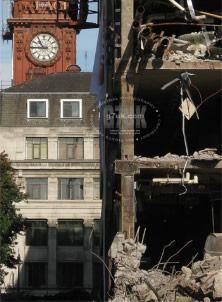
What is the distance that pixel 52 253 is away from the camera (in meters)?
54.8

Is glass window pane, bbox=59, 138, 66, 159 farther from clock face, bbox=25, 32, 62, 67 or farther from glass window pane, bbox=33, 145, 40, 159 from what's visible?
clock face, bbox=25, 32, 62, 67

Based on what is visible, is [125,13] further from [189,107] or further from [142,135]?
[142,135]

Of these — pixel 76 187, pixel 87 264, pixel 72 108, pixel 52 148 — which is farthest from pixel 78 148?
pixel 87 264

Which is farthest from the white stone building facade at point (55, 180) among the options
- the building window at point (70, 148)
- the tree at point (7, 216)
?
the tree at point (7, 216)

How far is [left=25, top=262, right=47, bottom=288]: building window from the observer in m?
54.0

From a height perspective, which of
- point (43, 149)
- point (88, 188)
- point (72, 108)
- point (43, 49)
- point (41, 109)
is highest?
point (43, 49)

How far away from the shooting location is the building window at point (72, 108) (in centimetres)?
5725

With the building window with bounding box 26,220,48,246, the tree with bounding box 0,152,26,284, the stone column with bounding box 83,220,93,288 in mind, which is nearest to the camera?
the tree with bounding box 0,152,26,284

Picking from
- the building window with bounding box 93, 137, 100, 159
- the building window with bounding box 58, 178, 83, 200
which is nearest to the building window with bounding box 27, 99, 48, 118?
the building window with bounding box 93, 137, 100, 159

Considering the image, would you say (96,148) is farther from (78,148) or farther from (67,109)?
(67,109)

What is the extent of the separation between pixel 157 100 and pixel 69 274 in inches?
1150

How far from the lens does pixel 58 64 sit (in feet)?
245

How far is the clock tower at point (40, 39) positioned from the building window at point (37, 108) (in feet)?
57.6

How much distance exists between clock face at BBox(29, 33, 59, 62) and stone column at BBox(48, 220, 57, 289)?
25.3 meters
